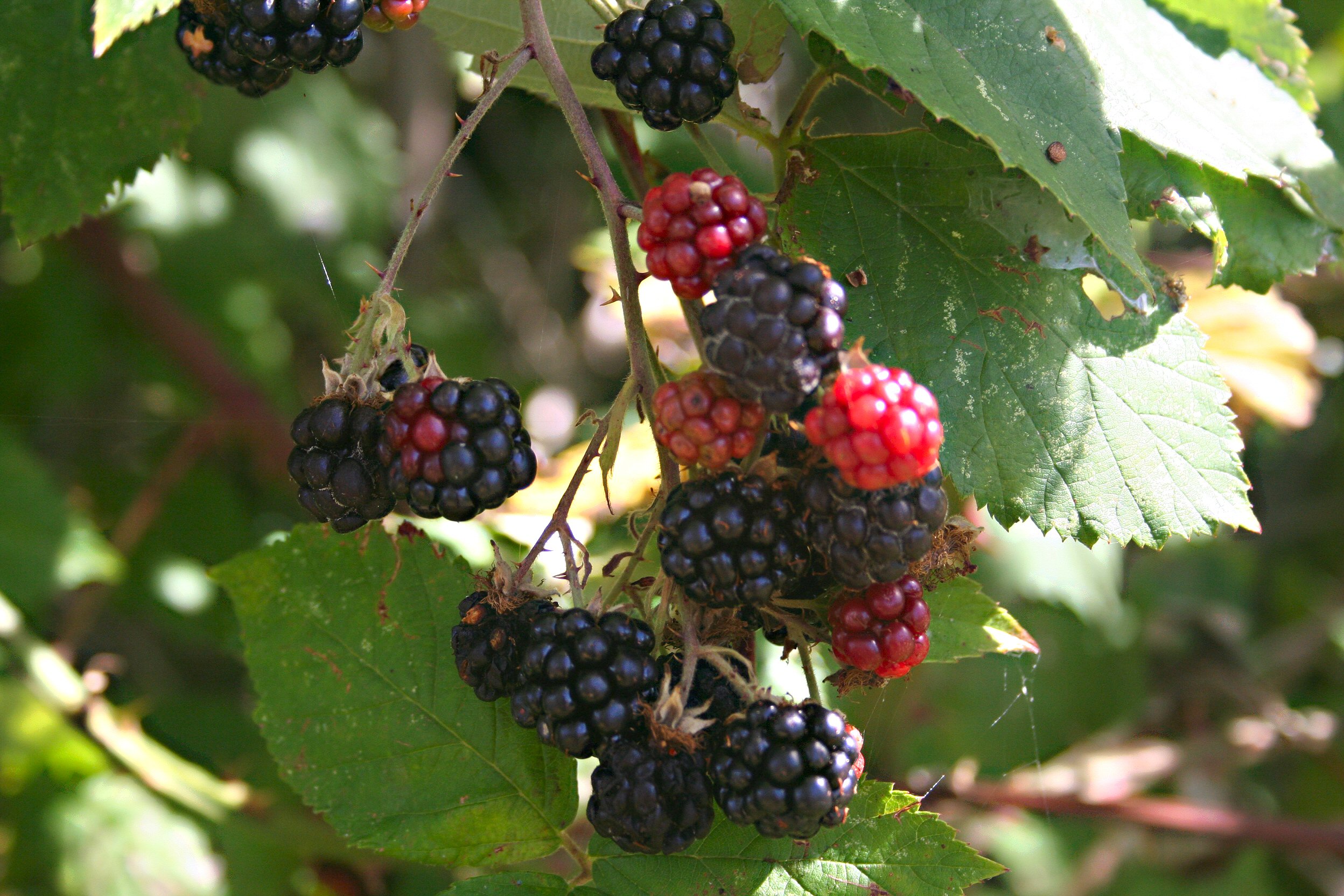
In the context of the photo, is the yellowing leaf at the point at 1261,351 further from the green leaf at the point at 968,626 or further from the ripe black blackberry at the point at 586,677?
the ripe black blackberry at the point at 586,677

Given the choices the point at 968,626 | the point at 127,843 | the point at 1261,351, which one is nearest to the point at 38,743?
the point at 127,843

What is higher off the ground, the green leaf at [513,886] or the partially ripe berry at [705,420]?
the partially ripe berry at [705,420]

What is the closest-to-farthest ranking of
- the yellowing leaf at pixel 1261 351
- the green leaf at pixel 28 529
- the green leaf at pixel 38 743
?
the green leaf at pixel 38 743, the green leaf at pixel 28 529, the yellowing leaf at pixel 1261 351

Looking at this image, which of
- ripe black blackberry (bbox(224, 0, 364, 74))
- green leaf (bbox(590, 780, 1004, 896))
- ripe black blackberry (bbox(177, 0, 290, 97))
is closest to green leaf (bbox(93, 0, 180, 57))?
ripe black blackberry (bbox(224, 0, 364, 74))

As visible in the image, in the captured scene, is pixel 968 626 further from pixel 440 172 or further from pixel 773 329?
pixel 440 172

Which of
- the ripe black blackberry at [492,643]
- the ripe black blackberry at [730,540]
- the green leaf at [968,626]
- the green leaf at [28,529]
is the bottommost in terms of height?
the green leaf at [28,529]

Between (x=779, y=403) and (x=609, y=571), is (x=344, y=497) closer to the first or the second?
(x=609, y=571)

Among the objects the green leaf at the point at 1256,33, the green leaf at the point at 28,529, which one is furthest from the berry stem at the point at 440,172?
the green leaf at the point at 28,529
